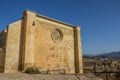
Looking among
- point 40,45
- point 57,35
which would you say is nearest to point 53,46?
point 57,35

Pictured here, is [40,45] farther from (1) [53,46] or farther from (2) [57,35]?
(2) [57,35]

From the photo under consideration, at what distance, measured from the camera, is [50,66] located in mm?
17859

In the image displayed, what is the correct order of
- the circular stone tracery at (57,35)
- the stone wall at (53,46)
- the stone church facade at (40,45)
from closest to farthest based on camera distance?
the stone church facade at (40,45)
the stone wall at (53,46)
the circular stone tracery at (57,35)

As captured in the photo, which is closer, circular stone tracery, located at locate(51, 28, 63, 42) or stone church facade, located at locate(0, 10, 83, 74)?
stone church facade, located at locate(0, 10, 83, 74)

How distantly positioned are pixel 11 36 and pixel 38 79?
19.6 feet

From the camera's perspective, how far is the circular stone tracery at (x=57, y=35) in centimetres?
1909

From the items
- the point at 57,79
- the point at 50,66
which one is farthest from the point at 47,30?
the point at 57,79

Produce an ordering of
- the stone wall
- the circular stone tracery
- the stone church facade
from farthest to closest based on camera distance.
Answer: the circular stone tracery
the stone wall
the stone church facade

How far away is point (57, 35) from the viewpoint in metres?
19.7

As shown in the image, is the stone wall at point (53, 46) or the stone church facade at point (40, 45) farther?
the stone wall at point (53, 46)

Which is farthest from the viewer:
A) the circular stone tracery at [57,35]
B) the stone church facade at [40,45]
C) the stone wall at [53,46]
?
the circular stone tracery at [57,35]

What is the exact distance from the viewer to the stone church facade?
14555 millimetres

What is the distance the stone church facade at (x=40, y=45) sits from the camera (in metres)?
14.6

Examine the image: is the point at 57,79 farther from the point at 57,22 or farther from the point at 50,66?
the point at 57,22
